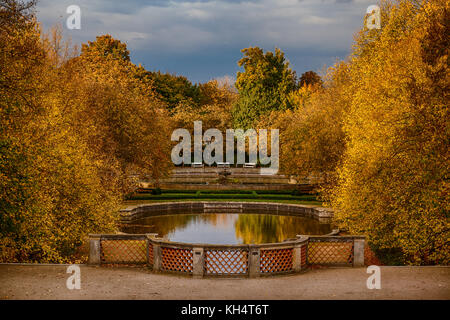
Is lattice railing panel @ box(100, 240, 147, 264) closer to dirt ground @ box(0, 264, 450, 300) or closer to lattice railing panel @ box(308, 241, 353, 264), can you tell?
dirt ground @ box(0, 264, 450, 300)

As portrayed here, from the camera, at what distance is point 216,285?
13422 mm

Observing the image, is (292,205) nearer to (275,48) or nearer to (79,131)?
(79,131)

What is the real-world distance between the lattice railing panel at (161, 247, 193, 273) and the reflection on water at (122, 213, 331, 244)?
12340 mm

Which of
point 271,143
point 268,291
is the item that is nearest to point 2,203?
point 268,291

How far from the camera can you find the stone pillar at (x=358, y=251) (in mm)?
15812

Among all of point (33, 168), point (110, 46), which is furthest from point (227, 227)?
point (110, 46)

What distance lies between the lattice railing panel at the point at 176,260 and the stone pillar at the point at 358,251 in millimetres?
5420

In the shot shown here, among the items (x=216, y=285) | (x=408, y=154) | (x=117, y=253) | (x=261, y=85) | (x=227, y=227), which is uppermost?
(x=261, y=85)

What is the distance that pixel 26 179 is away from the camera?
14.9 m

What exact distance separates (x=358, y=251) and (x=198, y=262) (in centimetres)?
539

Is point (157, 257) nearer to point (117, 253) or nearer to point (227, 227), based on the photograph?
point (117, 253)

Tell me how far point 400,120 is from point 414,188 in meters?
3.01

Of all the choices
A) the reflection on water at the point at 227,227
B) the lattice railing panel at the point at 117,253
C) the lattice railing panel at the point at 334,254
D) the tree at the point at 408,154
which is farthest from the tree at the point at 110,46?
the lattice railing panel at the point at 334,254

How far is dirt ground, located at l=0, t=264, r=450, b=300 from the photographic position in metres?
12.2
